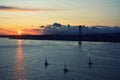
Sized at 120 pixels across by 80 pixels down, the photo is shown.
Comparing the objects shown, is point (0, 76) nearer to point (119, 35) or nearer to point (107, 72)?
point (107, 72)

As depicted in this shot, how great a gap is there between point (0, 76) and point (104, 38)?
160m

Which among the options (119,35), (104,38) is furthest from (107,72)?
(104,38)

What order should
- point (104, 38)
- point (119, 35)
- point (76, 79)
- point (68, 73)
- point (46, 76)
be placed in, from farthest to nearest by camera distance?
point (104, 38) → point (119, 35) → point (68, 73) → point (46, 76) → point (76, 79)

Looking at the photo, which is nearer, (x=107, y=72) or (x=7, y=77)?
(x=7, y=77)

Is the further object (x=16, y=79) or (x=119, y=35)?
(x=119, y=35)

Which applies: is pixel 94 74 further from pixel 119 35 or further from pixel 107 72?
pixel 119 35

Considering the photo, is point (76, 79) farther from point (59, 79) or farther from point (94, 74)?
point (94, 74)

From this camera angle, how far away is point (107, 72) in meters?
47.7

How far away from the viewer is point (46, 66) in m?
56.4

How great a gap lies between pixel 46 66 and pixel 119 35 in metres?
131

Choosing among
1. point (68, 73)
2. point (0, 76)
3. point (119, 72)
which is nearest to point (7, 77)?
point (0, 76)

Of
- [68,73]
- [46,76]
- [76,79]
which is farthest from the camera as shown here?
[68,73]

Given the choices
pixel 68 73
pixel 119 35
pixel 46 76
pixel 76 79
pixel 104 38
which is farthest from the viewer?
pixel 104 38

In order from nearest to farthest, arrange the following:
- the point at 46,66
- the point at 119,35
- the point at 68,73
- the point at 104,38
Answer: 1. the point at 68,73
2. the point at 46,66
3. the point at 119,35
4. the point at 104,38
